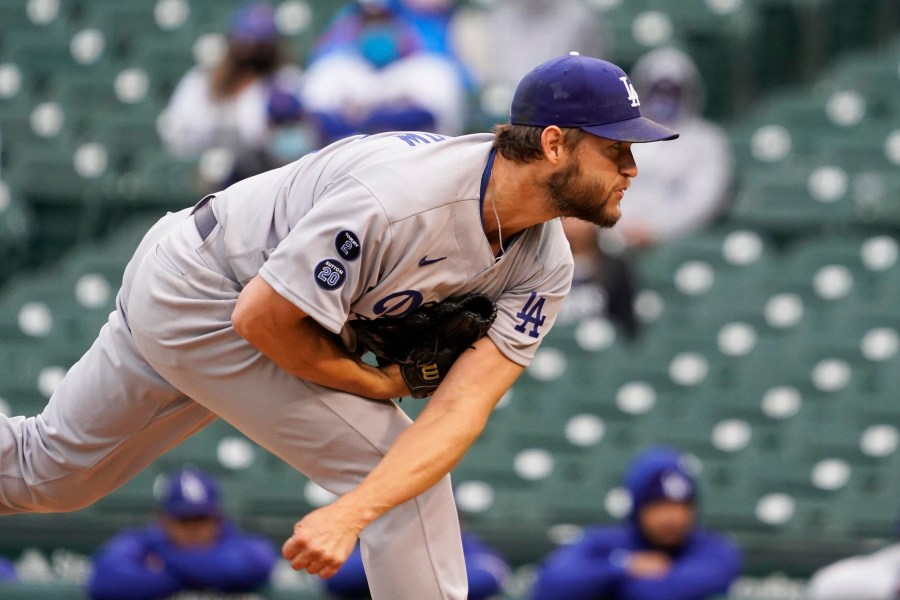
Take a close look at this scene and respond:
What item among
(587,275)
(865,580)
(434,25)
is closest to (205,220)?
(865,580)

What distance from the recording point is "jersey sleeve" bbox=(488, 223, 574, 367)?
365cm

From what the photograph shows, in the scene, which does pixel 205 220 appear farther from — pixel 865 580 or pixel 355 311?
pixel 865 580

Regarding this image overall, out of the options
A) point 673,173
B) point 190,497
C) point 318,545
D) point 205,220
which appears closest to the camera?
point 318,545

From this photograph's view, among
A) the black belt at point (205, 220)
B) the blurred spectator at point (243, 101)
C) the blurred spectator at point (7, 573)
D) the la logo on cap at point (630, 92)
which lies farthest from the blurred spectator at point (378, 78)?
the la logo on cap at point (630, 92)

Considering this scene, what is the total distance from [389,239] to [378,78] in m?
4.63

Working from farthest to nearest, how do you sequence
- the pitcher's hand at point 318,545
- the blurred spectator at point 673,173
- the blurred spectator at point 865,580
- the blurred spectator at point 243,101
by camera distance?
1. the blurred spectator at point 673,173
2. the blurred spectator at point 243,101
3. the blurred spectator at point 865,580
4. the pitcher's hand at point 318,545

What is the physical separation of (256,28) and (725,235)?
263cm

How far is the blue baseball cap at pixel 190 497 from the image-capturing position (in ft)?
18.8

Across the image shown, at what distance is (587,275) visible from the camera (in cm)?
737

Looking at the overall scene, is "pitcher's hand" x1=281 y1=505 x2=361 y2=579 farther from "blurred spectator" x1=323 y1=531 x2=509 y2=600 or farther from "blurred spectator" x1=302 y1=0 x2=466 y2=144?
"blurred spectator" x1=302 y1=0 x2=466 y2=144

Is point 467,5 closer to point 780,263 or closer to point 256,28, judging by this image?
point 256,28

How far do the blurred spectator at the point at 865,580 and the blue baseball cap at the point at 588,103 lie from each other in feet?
7.53

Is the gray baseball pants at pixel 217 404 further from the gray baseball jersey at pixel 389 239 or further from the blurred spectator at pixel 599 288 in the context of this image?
the blurred spectator at pixel 599 288

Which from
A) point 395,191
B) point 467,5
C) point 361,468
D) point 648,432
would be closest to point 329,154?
point 395,191
